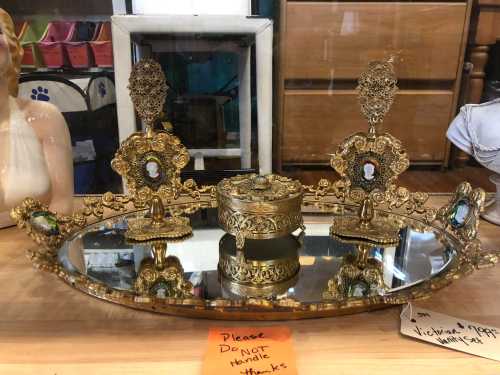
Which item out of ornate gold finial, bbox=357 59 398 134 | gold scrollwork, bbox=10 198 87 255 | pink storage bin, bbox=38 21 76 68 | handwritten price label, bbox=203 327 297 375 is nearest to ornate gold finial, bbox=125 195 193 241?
gold scrollwork, bbox=10 198 87 255

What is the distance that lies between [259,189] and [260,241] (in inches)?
3.8

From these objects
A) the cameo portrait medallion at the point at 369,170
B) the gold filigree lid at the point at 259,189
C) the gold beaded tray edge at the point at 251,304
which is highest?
the cameo portrait medallion at the point at 369,170

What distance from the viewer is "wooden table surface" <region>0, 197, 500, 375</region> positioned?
0.54m

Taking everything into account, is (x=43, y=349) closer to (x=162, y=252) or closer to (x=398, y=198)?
(x=162, y=252)

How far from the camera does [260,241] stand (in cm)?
75

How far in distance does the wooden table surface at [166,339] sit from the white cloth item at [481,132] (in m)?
0.29

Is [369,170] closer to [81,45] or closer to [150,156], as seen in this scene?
[150,156]

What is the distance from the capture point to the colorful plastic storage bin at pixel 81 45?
1.06m

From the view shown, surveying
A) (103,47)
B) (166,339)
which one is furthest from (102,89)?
(166,339)

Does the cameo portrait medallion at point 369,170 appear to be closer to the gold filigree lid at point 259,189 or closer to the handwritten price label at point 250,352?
the gold filigree lid at point 259,189

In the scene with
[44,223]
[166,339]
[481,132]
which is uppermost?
[481,132]

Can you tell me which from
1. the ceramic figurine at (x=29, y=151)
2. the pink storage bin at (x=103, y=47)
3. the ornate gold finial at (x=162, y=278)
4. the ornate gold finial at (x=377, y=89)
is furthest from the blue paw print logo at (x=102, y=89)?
the ornate gold finial at (x=377, y=89)

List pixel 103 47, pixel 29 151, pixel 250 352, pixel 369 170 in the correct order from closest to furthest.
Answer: pixel 250 352 → pixel 369 170 → pixel 29 151 → pixel 103 47

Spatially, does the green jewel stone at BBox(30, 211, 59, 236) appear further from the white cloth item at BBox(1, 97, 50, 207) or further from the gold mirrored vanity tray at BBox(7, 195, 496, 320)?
the white cloth item at BBox(1, 97, 50, 207)
